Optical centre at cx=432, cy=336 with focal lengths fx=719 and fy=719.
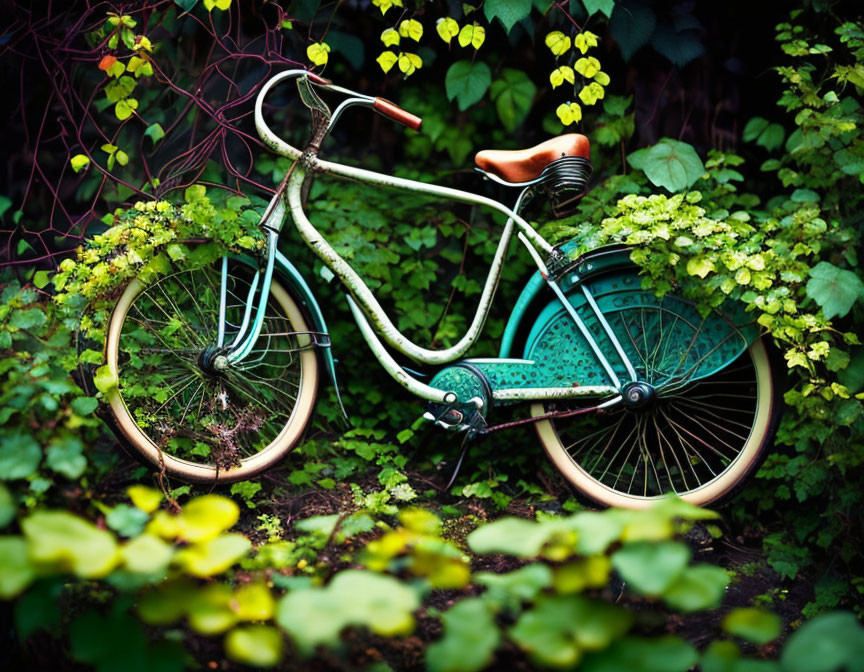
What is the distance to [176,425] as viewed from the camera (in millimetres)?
2764

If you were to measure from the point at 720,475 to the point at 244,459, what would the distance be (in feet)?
5.97

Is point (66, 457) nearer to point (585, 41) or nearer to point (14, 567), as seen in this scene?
point (14, 567)

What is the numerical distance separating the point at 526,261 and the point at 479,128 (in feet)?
2.17

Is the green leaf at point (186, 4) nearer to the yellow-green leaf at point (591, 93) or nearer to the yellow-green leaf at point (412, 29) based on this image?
the yellow-green leaf at point (412, 29)

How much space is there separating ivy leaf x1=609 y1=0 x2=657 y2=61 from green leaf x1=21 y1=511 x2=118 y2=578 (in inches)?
105

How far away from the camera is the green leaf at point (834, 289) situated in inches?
95.9

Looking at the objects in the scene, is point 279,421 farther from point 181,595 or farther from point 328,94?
point 181,595

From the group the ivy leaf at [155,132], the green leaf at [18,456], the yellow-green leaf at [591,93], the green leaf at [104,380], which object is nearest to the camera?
the green leaf at [18,456]

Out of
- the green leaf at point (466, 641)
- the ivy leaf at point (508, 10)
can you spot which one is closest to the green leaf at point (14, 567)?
the green leaf at point (466, 641)

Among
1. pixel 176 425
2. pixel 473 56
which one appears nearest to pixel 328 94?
pixel 473 56

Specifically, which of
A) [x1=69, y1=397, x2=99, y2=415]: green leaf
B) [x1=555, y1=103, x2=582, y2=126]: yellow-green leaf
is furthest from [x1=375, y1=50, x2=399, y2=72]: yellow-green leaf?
[x1=69, y1=397, x2=99, y2=415]: green leaf

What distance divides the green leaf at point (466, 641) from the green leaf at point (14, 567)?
76 cm

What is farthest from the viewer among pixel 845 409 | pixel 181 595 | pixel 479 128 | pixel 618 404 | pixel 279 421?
pixel 479 128

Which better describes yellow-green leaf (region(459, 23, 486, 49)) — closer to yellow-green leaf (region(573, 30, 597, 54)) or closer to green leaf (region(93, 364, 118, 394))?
yellow-green leaf (region(573, 30, 597, 54))
